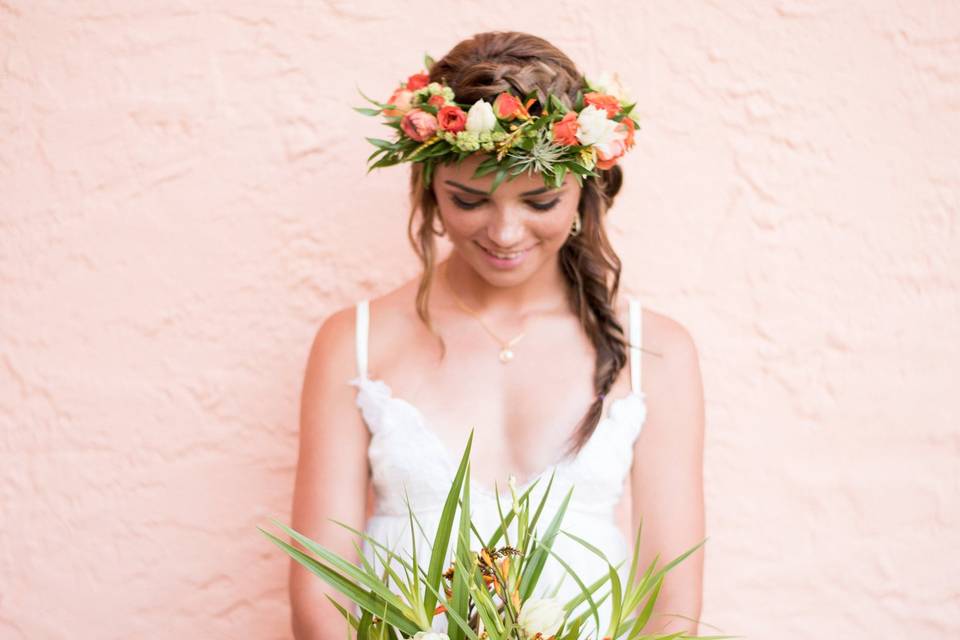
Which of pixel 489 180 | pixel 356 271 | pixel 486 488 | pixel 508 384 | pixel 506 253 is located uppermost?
pixel 489 180

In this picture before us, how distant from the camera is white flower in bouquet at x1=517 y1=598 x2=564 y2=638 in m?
0.93

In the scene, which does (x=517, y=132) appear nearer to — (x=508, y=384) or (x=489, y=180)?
(x=489, y=180)

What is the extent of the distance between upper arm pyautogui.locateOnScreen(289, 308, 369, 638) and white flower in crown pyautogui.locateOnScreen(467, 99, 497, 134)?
494 mm

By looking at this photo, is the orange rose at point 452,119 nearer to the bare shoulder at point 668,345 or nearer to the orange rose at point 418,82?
the orange rose at point 418,82

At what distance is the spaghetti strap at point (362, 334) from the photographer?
1914 millimetres

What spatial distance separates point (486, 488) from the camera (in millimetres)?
1827

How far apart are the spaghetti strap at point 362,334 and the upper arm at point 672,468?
0.50 meters

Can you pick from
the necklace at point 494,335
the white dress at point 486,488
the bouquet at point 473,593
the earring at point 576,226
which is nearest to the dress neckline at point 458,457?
the white dress at point 486,488

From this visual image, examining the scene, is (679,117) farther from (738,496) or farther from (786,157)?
(738,496)

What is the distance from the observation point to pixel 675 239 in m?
2.30

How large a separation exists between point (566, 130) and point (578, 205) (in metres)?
0.28

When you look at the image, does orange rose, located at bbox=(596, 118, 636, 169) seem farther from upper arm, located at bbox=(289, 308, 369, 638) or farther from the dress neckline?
upper arm, located at bbox=(289, 308, 369, 638)

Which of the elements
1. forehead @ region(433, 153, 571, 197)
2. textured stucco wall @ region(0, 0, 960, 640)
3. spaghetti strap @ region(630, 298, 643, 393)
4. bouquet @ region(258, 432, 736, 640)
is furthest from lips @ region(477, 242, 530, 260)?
bouquet @ region(258, 432, 736, 640)

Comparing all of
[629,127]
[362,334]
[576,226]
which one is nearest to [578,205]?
[576,226]
